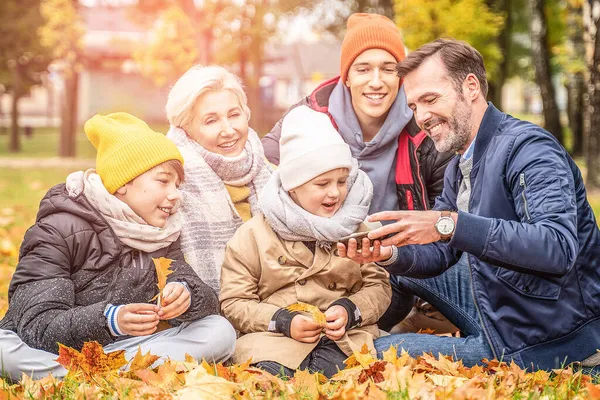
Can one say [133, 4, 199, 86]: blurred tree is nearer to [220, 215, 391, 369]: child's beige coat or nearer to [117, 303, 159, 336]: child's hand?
[220, 215, 391, 369]: child's beige coat

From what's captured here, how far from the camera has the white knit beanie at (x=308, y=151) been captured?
390 cm

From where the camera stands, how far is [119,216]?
3770mm

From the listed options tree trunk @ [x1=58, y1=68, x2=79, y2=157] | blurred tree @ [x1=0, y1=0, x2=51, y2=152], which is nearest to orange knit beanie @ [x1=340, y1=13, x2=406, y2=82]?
tree trunk @ [x1=58, y1=68, x2=79, y2=157]

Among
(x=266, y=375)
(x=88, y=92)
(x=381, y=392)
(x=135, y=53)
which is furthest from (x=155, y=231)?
(x=88, y=92)

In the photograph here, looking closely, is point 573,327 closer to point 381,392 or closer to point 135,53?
A: point 381,392

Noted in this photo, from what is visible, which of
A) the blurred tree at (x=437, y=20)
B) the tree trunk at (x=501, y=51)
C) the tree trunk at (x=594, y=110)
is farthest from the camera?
the tree trunk at (x=501, y=51)

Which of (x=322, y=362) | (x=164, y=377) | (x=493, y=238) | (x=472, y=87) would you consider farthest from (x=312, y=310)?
(x=472, y=87)

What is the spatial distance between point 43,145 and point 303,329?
27509 mm

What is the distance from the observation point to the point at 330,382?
355 centimetres

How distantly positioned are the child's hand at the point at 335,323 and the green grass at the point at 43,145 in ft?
68.3

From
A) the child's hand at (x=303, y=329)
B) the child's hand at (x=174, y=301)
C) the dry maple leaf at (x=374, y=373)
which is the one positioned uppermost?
the child's hand at (x=174, y=301)

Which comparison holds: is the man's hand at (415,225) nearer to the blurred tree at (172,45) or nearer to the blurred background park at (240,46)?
the blurred background park at (240,46)

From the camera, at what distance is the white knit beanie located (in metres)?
3.90

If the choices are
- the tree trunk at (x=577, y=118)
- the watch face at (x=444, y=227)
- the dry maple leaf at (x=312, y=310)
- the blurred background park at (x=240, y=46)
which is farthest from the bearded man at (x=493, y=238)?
the tree trunk at (x=577, y=118)
